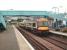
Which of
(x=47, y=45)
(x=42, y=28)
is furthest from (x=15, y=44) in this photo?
(x=42, y=28)

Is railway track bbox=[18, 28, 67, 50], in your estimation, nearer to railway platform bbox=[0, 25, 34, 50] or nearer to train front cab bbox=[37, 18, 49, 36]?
railway platform bbox=[0, 25, 34, 50]

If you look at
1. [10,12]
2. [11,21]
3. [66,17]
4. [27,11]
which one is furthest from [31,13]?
[11,21]

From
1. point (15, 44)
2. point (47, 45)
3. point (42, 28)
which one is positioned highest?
point (15, 44)

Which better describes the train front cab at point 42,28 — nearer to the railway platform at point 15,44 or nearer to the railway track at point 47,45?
the railway platform at point 15,44

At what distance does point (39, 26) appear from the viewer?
3953cm

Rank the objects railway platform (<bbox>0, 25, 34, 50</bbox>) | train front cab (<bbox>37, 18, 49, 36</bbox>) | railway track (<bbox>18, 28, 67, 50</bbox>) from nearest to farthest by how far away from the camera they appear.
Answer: railway platform (<bbox>0, 25, 34, 50</bbox>) → railway track (<bbox>18, 28, 67, 50</bbox>) → train front cab (<bbox>37, 18, 49, 36</bbox>)

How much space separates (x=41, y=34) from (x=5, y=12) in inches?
1600

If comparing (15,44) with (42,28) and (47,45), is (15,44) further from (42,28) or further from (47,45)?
(42,28)

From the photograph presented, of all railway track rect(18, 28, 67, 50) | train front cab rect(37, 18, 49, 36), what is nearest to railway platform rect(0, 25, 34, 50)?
railway track rect(18, 28, 67, 50)

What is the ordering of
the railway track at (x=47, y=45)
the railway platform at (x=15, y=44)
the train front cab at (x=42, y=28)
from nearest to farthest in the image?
the railway platform at (x=15, y=44)
the railway track at (x=47, y=45)
the train front cab at (x=42, y=28)

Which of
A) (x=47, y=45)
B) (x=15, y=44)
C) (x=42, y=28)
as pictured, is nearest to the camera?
(x=15, y=44)

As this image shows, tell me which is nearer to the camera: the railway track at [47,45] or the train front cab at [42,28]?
the railway track at [47,45]

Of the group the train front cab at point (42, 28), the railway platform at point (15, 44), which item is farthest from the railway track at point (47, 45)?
the train front cab at point (42, 28)

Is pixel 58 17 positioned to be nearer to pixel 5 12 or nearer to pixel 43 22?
pixel 5 12
